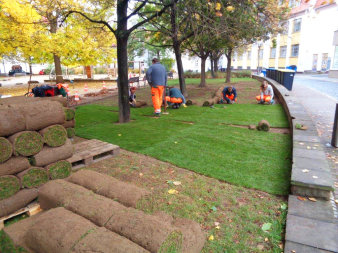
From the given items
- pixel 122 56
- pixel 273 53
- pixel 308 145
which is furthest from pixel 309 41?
pixel 308 145

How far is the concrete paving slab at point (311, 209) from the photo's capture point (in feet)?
10.4

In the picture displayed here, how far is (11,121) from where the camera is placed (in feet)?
11.6

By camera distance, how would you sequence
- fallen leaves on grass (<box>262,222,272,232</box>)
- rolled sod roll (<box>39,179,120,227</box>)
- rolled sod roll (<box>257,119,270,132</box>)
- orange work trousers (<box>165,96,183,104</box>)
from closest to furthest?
rolled sod roll (<box>39,179,120,227</box>)
fallen leaves on grass (<box>262,222,272,232</box>)
rolled sod roll (<box>257,119,270,132</box>)
orange work trousers (<box>165,96,183,104</box>)

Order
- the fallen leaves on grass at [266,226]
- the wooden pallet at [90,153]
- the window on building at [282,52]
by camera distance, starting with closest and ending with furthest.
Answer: the fallen leaves on grass at [266,226]
the wooden pallet at [90,153]
the window on building at [282,52]

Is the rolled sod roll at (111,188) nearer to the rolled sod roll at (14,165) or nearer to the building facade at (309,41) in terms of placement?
the rolled sod roll at (14,165)

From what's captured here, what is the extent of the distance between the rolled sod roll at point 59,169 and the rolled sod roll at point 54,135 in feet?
1.00

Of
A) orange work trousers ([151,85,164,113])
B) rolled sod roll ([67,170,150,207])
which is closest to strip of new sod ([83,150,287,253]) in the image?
rolled sod roll ([67,170,150,207])

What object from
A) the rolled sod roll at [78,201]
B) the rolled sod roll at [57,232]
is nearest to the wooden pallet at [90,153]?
the rolled sod roll at [78,201]

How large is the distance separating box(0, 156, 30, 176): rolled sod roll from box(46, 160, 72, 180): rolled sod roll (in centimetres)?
35

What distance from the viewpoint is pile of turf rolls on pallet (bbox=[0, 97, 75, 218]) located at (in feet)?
11.3

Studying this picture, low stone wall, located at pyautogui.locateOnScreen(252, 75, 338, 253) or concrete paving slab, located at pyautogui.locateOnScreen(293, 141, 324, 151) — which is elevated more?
concrete paving slab, located at pyautogui.locateOnScreen(293, 141, 324, 151)

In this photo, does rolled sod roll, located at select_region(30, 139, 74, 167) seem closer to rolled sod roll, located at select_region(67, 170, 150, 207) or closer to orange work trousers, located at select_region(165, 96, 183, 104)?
rolled sod roll, located at select_region(67, 170, 150, 207)

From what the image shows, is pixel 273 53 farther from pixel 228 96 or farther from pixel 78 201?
pixel 78 201

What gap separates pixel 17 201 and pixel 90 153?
5.50 feet
